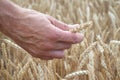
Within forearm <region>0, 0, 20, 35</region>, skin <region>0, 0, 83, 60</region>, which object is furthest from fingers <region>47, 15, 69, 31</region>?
forearm <region>0, 0, 20, 35</region>

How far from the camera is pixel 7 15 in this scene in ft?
3.89

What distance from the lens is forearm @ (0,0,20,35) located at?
3.85 ft

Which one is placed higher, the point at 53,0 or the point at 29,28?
the point at 29,28

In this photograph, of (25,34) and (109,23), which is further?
(109,23)

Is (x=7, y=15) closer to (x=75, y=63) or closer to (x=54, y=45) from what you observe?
(x=54, y=45)

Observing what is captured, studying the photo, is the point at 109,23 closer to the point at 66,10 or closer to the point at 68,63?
the point at 66,10

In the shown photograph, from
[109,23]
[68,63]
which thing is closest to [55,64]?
[68,63]

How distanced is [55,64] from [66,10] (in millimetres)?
990

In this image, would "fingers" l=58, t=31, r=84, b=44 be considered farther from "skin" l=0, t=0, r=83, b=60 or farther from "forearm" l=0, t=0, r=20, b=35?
"forearm" l=0, t=0, r=20, b=35

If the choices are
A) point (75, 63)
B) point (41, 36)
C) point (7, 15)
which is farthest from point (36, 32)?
point (75, 63)

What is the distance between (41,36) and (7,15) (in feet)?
0.49

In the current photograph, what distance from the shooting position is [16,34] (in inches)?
45.7

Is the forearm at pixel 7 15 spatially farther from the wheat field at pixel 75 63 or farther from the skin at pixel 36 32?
the wheat field at pixel 75 63

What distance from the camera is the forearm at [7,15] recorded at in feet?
3.85
